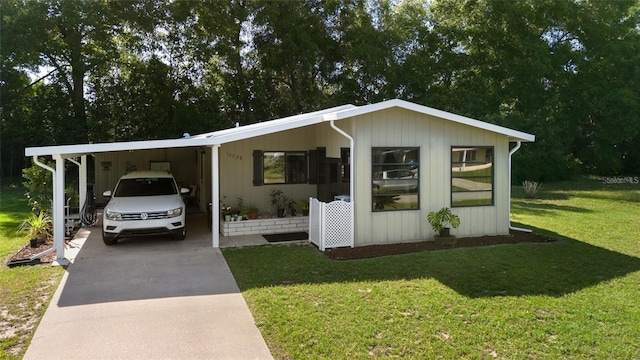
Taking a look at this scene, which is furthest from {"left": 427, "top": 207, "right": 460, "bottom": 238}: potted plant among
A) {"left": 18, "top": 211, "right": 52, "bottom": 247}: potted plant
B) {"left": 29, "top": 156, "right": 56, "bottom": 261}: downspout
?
{"left": 18, "top": 211, "right": 52, "bottom": 247}: potted plant

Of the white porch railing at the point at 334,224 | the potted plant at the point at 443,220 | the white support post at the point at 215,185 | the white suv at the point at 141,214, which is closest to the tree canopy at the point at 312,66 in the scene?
the white suv at the point at 141,214

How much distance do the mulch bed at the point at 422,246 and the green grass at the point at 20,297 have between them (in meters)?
4.58

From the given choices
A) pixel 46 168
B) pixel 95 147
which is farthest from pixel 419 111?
pixel 46 168

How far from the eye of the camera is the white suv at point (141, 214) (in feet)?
29.5

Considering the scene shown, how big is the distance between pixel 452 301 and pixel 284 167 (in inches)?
274

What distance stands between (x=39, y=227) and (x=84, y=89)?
675 inches

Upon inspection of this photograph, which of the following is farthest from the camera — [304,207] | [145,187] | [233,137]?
[304,207]

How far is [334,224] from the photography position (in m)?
9.05

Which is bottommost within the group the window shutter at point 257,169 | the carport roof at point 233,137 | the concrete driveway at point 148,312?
the concrete driveway at point 148,312

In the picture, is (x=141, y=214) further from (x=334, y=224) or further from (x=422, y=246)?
(x=422, y=246)

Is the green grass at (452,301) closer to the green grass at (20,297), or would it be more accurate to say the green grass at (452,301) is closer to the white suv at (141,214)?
the white suv at (141,214)

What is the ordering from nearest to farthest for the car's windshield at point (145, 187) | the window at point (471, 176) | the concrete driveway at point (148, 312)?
1. the concrete driveway at point (148, 312)
2. the window at point (471, 176)
3. the car's windshield at point (145, 187)

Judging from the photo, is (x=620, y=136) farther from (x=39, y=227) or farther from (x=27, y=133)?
(x=27, y=133)

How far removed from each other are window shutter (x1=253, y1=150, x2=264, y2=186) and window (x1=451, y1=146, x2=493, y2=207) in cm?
481
